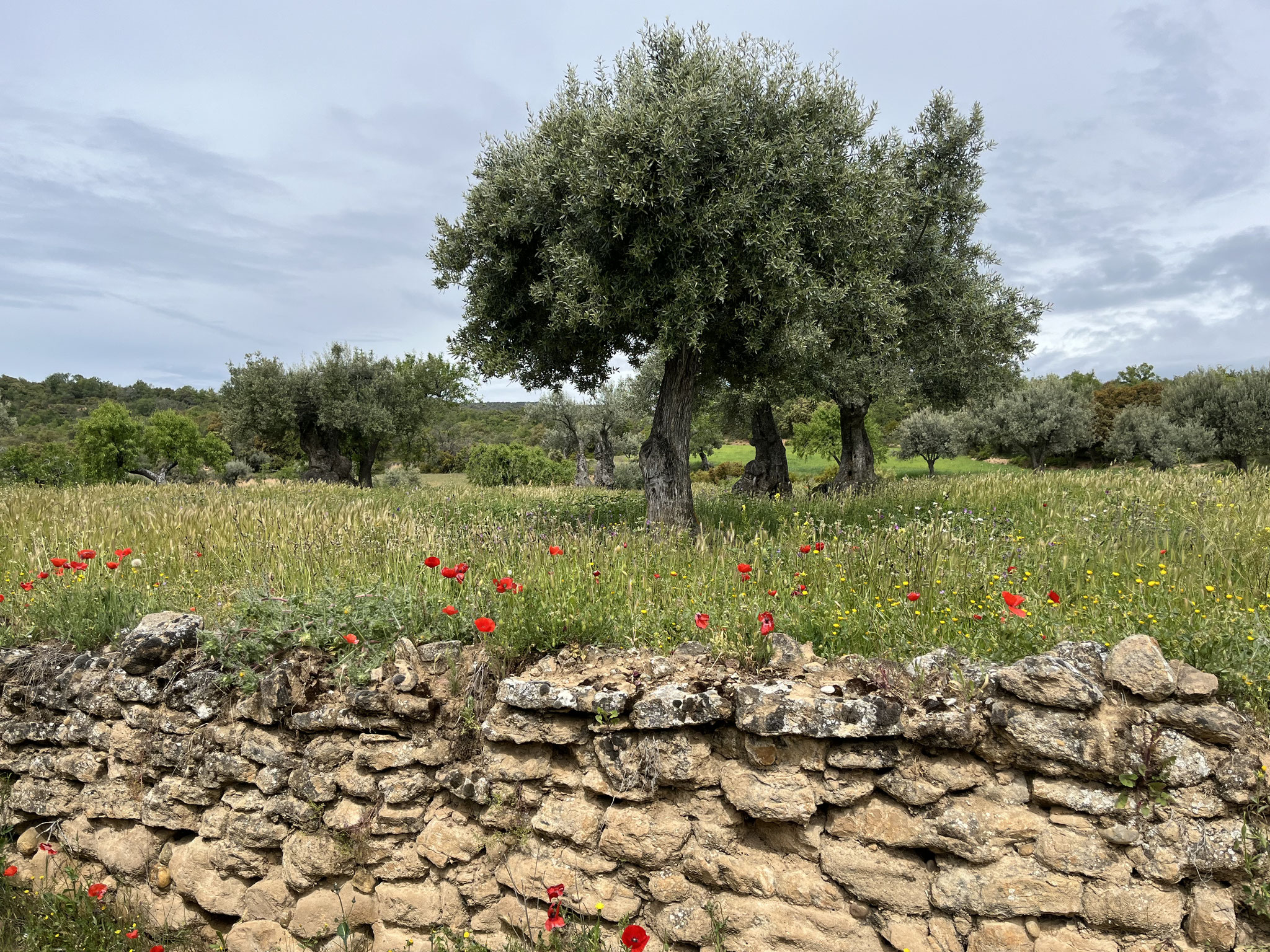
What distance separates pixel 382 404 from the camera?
30.9 meters

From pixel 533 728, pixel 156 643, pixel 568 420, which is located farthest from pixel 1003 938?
pixel 568 420

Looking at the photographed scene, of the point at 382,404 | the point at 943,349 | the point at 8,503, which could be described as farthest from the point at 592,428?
the point at 8,503

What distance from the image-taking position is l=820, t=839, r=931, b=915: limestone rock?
12.1 feet

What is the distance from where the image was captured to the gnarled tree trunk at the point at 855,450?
19125 millimetres

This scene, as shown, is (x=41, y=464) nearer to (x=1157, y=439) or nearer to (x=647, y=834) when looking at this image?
(x=647, y=834)

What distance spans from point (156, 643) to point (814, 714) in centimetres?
529

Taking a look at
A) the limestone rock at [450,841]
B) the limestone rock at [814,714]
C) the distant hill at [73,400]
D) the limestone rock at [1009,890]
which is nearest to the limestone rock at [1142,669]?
the limestone rock at [1009,890]

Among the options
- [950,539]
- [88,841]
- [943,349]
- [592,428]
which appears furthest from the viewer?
[592,428]

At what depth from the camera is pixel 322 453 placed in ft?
102

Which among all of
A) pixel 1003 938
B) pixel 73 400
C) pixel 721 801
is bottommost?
pixel 1003 938

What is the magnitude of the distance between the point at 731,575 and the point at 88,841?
6045mm

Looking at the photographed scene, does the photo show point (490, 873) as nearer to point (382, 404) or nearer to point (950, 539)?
point (950, 539)

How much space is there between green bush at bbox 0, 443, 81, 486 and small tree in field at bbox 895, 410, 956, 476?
5243 cm

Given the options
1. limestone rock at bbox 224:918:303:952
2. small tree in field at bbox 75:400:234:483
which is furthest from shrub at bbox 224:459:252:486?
limestone rock at bbox 224:918:303:952
